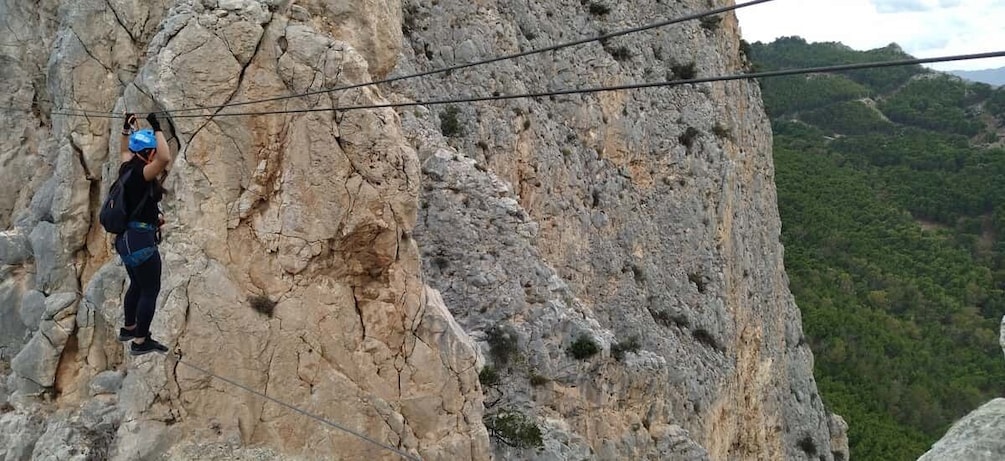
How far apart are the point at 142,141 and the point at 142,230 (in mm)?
993

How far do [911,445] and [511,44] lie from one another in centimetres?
3333

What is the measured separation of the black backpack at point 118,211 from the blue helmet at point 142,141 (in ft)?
0.98

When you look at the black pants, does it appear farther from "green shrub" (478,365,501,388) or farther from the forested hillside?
the forested hillside

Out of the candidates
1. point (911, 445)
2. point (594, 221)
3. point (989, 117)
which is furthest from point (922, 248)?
point (594, 221)

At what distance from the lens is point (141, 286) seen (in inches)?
281

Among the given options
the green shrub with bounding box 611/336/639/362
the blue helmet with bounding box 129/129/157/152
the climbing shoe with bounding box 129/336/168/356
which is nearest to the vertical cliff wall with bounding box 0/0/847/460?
the climbing shoe with bounding box 129/336/168/356

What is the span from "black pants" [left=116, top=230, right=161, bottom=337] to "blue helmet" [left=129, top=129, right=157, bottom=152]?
0.94 m

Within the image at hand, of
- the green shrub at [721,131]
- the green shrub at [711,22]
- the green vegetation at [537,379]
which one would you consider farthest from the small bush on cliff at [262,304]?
the green shrub at [711,22]

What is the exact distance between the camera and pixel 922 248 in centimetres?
6056

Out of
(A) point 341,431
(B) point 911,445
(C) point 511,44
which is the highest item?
(C) point 511,44

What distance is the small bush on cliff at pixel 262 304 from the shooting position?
8031 millimetres

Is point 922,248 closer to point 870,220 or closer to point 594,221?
point 870,220

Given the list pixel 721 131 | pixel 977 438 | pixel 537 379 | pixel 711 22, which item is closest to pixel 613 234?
pixel 721 131

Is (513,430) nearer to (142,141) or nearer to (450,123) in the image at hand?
(450,123)
